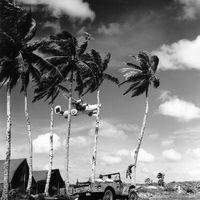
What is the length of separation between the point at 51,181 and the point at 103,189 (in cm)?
3129

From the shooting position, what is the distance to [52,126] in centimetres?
3797

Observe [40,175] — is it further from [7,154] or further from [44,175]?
[7,154]

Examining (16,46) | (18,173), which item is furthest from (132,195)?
(18,173)

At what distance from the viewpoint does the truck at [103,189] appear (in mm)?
17844

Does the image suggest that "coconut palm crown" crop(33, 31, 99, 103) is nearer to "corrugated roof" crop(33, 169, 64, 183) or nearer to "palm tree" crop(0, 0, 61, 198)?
"palm tree" crop(0, 0, 61, 198)

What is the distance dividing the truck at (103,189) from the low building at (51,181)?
90.3ft

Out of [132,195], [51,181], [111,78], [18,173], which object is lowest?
[132,195]

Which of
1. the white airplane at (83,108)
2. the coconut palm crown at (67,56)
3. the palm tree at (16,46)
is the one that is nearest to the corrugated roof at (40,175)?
the white airplane at (83,108)

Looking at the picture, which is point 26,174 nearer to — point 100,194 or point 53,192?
point 53,192

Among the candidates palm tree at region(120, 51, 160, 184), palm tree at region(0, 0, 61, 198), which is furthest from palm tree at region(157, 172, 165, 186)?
palm tree at region(0, 0, 61, 198)

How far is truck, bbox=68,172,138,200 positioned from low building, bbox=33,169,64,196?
27530mm

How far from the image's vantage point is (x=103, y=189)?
1819cm

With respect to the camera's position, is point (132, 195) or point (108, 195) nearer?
point (108, 195)

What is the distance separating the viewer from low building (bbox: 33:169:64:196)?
46.8 metres
